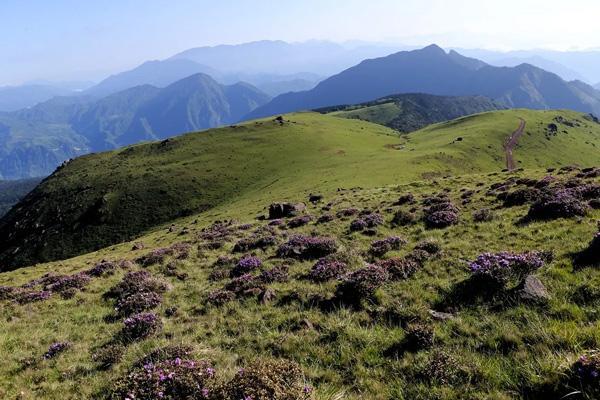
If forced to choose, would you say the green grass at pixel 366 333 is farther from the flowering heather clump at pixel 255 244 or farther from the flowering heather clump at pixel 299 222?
the flowering heather clump at pixel 299 222

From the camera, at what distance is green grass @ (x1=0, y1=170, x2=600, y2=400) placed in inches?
299

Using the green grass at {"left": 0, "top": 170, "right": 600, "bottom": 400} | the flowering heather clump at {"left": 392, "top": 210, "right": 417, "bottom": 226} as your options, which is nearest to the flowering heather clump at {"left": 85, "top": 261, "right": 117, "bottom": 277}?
the green grass at {"left": 0, "top": 170, "right": 600, "bottom": 400}

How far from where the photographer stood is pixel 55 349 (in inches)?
485

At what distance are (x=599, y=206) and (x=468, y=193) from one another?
523 inches

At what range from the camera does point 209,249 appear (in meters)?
24.8

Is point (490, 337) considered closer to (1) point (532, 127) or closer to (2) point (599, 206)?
(2) point (599, 206)

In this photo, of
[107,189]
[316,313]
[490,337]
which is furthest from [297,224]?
[107,189]

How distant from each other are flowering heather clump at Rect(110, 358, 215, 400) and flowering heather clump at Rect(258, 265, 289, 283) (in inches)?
300

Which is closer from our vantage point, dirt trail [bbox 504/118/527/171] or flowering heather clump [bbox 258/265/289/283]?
flowering heather clump [bbox 258/265/289/283]

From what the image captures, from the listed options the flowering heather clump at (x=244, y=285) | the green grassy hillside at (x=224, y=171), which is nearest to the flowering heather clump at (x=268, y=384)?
the flowering heather clump at (x=244, y=285)

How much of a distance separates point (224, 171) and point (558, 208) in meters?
92.1

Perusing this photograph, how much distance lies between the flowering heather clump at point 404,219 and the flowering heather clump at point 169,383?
17365mm

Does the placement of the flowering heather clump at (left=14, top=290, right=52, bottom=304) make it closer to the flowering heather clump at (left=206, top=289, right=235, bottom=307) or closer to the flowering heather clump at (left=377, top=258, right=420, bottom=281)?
the flowering heather clump at (left=206, top=289, right=235, bottom=307)

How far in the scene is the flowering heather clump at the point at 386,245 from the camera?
59.2 feet
